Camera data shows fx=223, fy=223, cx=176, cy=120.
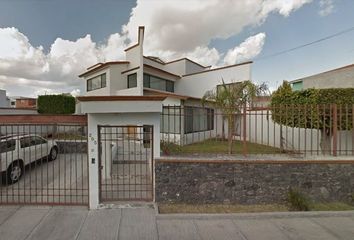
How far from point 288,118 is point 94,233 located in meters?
6.89

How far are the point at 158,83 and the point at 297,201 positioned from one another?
51.5ft

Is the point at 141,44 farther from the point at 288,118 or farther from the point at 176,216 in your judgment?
the point at 176,216

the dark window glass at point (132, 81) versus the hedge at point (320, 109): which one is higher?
the dark window glass at point (132, 81)

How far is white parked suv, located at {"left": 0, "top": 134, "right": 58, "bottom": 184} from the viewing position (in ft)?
24.6

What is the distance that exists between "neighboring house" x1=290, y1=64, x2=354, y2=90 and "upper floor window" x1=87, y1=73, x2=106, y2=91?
1731 centimetres

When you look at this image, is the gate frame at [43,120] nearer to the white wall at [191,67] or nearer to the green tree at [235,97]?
the green tree at [235,97]

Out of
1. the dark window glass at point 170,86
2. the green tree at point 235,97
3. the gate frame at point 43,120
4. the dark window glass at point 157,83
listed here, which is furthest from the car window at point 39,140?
the dark window glass at point 170,86

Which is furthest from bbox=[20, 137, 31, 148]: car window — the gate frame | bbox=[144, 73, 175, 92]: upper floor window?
bbox=[144, 73, 175, 92]: upper floor window

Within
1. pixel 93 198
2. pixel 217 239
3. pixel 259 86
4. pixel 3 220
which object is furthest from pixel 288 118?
pixel 3 220

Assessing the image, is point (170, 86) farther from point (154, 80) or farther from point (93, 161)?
point (93, 161)

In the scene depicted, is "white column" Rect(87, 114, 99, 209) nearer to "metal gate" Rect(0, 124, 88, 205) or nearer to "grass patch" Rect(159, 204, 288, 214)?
"metal gate" Rect(0, 124, 88, 205)

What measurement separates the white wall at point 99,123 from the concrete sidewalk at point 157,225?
1.81 feet

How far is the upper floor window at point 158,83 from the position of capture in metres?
18.4

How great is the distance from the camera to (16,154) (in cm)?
805
